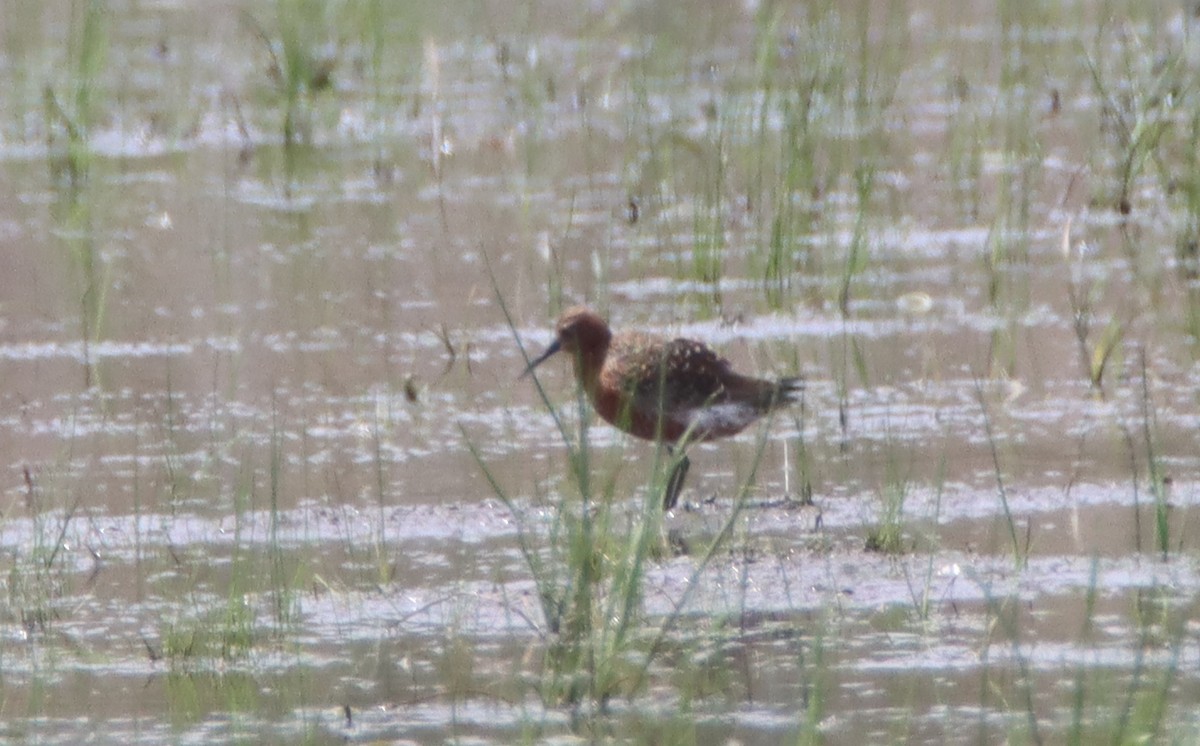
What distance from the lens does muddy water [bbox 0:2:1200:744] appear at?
401cm

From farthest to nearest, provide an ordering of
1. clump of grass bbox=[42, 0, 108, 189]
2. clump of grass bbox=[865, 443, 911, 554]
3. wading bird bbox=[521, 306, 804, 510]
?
1. clump of grass bbox=[42, 0, 108, 189]
2. wading bird bbox=[521, 306, 804, 510]
3. clump of grass bbox=[865, 443, 911, 554]

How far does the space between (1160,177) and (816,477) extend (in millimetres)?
3009

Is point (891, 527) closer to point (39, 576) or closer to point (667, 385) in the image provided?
point (667, 385)

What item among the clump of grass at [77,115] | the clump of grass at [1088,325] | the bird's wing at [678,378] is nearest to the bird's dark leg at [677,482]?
the bird's wing at [678,378]

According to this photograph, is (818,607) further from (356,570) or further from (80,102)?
(80,102)

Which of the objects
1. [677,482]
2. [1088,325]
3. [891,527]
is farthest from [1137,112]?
[891,527]

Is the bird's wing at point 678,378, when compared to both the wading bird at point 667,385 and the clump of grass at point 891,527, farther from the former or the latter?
the clump of grass at point 891,527

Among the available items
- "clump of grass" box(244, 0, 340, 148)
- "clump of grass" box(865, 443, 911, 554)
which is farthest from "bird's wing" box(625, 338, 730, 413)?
"clump of grass" box(244, 0, 340, 148)

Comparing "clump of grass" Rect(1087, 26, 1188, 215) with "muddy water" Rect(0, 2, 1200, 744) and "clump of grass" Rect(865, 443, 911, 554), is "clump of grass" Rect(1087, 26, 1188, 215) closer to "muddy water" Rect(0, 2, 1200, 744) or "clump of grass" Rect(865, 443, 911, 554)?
"muddy water" Rect(0, 2, 1200, 744)

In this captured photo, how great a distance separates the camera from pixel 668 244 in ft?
25.6

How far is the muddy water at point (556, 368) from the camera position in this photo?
4008 mm

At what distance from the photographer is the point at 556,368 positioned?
6570 mm

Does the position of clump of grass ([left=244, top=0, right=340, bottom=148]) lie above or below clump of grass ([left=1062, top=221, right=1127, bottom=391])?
above

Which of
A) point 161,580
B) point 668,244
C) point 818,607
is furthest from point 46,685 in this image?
point 668,244
